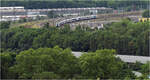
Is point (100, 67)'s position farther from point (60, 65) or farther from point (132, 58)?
point (132, 58)

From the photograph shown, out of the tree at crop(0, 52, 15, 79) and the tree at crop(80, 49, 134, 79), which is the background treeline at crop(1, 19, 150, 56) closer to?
the tree at crop(0, 52, 15, 79)

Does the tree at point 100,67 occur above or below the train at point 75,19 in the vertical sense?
above

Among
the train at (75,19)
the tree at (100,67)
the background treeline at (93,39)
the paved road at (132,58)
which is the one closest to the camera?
the tree at (100,67)

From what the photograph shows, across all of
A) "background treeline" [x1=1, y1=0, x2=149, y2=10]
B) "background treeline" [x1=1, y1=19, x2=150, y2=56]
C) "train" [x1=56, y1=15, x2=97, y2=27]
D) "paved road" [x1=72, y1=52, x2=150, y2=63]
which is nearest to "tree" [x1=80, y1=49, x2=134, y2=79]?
"paved road" [x1=72, y1=52, x2=150, y2=63]

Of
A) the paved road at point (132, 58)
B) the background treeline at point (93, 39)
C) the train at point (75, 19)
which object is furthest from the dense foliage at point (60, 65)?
the train at point (75, 19)

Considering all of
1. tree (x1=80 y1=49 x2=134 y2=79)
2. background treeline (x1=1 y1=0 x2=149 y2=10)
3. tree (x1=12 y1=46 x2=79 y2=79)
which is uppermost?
tree (x1=12 y1=46 x2=79 y2=79)

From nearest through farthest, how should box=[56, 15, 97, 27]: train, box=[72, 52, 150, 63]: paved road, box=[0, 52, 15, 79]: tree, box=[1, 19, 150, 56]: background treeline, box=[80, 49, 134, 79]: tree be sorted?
box=[0, 52, 15, 79]: tree, box=[80, 49, 134, 79]: tree, box=[72, 52, 150, 63]: paved road, box=[1, 19, 150, 56]: background treeline, box=[56, 15, 97, 27]: train

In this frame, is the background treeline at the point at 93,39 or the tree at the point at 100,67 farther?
the background treeline at the point at 93,39

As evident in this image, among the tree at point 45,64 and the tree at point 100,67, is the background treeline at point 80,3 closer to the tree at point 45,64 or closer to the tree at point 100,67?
the tree at point 45,64

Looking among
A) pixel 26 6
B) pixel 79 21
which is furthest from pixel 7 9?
pixel 26 6

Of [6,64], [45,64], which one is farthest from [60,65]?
[6,64]
